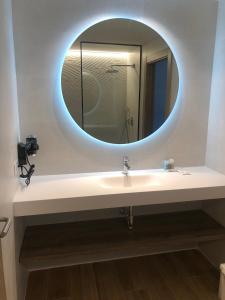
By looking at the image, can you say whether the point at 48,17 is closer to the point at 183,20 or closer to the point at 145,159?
the point at 183,20

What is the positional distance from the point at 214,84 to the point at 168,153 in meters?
0.74

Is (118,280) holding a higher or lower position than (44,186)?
lower

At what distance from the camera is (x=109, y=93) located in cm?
205

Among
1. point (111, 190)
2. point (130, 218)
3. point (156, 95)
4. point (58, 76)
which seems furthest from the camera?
point (156, 95)

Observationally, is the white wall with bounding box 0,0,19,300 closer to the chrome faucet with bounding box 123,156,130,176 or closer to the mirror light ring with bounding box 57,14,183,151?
the mirror light ring with bounding box 57,14,183,151

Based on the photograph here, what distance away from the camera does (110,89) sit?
2051 mm

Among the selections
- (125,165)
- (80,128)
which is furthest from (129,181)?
(80,128)

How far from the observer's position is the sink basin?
201cm

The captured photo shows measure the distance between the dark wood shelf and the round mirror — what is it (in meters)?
0.77

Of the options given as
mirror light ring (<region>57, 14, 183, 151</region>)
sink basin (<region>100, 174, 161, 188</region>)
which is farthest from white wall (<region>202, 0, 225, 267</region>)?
sink basin (<region>100, 174, 161, 188</region>)

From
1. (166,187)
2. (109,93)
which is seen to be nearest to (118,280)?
(166,187)

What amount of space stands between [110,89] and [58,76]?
44cm

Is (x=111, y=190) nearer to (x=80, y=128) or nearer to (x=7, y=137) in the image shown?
(x=80, y=128)

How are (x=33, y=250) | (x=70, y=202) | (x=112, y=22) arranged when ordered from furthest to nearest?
1. (x=112, y=22)
2. (x=33, y=250)
3. (x=70, y=202)
